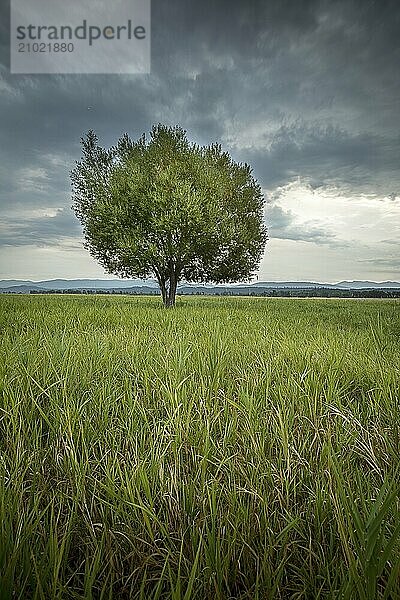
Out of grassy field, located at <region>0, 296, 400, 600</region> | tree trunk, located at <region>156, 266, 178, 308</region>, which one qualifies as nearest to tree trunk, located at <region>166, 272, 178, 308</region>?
tree trunk, located at <region>156, 266, 178, 308</region>

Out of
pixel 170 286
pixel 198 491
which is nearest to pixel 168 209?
pixel 170 286

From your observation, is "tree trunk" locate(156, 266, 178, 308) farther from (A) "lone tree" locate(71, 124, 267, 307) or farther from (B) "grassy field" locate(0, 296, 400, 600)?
(B) "grassy field" locate(0, 296, 400, 600)

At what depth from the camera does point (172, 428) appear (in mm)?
1790

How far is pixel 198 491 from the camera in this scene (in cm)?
129

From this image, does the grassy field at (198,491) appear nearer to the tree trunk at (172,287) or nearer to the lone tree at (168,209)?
the lone tree at (168,209)

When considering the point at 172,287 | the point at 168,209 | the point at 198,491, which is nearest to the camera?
the point at 198,491

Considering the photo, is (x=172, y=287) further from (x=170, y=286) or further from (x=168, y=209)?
(x=168, y=209)

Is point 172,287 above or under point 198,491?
above

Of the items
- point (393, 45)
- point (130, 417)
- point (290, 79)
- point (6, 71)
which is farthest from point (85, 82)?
point (130, 417)

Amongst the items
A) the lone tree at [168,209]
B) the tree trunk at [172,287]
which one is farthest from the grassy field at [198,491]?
the tree trunk at [172,287]

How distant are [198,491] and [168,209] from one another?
13.3 metres

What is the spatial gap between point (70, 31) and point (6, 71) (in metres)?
3.70

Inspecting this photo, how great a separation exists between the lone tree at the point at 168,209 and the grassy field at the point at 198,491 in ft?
38.8

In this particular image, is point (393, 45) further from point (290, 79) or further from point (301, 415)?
point (301, 415)
